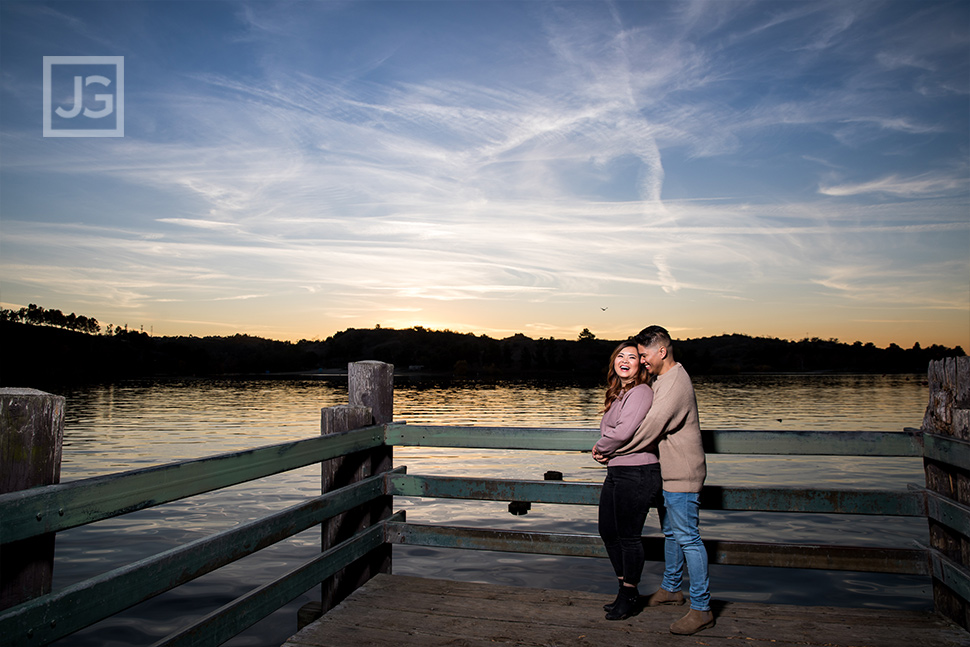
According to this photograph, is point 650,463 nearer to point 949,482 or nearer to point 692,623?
point 692,623

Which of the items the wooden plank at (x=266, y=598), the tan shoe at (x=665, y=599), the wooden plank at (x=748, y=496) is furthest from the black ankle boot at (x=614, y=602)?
the wooden plank at (x=266, y=598)

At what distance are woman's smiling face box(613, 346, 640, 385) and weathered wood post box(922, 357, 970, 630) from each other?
204cm

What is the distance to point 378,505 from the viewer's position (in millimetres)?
5613

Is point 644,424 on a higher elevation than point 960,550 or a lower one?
higher

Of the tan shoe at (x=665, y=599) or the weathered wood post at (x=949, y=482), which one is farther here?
the tan shoe at (x=665, y=599)

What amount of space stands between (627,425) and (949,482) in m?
2.20

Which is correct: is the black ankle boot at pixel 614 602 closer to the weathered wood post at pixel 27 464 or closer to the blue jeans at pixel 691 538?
the blue jeans at pixel 691 538

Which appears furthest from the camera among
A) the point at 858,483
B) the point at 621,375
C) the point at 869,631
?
the point at 858,483

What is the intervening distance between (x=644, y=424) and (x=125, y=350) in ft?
696

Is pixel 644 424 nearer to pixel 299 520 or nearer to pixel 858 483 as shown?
pixel 299 520

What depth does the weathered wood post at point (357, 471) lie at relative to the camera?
506 cm

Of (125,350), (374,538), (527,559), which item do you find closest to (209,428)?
(527,559)

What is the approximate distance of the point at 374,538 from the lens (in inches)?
213

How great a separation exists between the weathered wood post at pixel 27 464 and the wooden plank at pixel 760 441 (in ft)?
9.48
